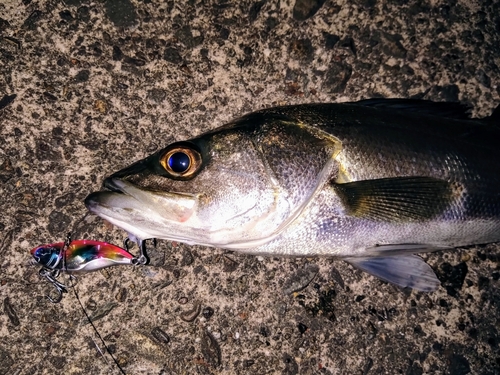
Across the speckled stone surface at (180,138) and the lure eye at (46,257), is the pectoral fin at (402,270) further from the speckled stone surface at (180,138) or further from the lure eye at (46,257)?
the lure eye at (46,257)

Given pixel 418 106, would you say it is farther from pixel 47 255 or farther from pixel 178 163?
pixel 47 255

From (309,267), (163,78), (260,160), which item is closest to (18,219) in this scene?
(163,78)

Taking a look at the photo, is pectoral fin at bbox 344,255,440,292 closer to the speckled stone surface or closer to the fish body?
the speckled stone surface

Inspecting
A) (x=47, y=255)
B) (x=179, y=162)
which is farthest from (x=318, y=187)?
(x=47, y=255)

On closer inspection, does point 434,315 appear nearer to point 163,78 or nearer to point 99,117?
point 163,78

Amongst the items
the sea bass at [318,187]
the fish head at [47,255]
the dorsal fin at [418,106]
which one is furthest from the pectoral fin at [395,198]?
the fish head at [47,255]
